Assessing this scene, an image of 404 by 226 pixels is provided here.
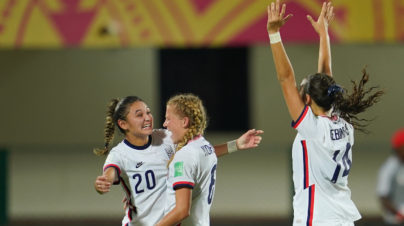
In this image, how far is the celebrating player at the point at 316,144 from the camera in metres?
4.26

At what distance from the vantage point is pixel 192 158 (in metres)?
4.21

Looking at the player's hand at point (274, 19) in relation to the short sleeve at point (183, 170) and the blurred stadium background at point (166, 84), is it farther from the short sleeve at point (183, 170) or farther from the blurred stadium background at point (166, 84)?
the blurred stadium background at point (166, 84)

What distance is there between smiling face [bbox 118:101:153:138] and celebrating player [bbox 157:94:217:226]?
0.22 meters

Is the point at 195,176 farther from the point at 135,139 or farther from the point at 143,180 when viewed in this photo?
the point at 135,139

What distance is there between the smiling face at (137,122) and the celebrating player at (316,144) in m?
0.83

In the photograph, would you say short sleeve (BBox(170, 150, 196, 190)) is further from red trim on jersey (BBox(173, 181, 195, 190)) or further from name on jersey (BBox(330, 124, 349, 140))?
name on jersey (BBox(330, 124, 349, 140))

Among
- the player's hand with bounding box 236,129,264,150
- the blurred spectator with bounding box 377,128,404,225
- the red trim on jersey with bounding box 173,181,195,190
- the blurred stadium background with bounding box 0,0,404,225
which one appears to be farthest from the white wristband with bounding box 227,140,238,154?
the blurred stadium background with bounding box 0,0,404,225

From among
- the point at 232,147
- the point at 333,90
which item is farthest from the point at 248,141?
the point at 333,90

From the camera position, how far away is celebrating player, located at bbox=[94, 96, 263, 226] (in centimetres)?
452

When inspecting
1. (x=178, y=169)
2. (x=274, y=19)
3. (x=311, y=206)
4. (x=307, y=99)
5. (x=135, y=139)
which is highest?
(x=274, y=19)

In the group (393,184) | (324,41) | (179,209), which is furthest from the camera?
(393,184)

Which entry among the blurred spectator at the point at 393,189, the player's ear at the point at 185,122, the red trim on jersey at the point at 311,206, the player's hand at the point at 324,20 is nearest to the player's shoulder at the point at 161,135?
the player's ear at the point at 185,122

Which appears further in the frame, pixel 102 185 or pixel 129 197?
pixel 129 197

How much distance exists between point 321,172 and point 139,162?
104 centimetres
